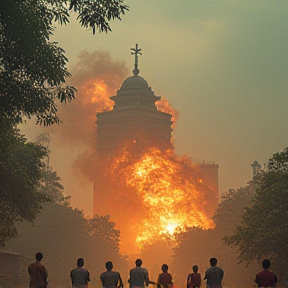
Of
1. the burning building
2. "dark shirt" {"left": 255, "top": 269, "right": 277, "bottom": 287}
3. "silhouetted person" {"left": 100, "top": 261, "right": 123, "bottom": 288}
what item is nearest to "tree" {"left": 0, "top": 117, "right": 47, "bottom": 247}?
"silhouetted person" {"left": 100, "top": 261, "right": 123, "bottom": 288}

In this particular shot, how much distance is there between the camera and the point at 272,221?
5950 cm

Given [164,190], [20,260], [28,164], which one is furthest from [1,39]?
[164,190]

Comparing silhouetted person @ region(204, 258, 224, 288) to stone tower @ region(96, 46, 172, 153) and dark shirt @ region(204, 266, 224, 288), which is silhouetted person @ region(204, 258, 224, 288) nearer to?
dark shirt @ region(204, 266, 224, 288)

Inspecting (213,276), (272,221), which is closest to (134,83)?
(272,221)

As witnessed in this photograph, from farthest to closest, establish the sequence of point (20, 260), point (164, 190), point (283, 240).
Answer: point (164, 190), point (20, 260), point (283, 240)

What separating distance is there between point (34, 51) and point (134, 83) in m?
162

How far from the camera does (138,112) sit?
186m

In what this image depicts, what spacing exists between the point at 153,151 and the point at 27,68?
14897cm

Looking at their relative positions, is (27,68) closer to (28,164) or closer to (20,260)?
(28,164)

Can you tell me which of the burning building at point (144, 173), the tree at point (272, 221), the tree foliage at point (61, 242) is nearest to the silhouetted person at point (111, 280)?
the tree at point (272, 221)

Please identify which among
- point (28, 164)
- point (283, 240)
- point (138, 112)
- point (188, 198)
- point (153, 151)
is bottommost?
point (283, 240)

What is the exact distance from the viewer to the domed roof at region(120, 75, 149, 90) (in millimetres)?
189875

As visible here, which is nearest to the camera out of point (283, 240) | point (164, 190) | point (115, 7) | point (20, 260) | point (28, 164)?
point (115, 7)

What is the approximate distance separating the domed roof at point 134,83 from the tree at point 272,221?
127 meters
